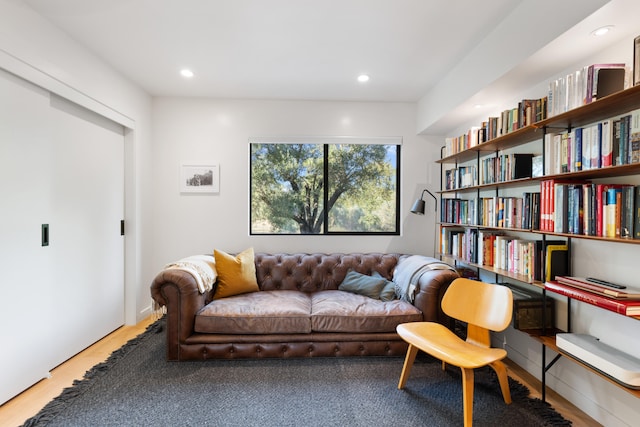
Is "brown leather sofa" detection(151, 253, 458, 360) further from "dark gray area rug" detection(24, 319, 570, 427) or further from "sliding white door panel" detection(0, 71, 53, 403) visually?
"sliding white door panel" detection(0, 71, 53, 403)

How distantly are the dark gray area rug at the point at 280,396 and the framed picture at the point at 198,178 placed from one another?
1780 millimetres

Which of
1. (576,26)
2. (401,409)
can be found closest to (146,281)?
(401,409)

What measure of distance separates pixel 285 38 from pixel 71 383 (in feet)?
9.78

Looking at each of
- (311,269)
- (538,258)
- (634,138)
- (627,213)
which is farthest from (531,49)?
(311,269)

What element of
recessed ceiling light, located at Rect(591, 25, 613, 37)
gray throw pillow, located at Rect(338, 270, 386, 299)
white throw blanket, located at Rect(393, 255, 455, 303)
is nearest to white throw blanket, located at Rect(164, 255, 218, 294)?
gray throw pillow, located at Rect(338, 270, 386, 299)

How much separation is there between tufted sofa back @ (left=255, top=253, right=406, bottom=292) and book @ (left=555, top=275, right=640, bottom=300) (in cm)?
164

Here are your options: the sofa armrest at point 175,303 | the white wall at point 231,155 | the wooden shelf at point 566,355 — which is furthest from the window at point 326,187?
the wooden shelf at point 566,355

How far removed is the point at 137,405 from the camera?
1818 mm

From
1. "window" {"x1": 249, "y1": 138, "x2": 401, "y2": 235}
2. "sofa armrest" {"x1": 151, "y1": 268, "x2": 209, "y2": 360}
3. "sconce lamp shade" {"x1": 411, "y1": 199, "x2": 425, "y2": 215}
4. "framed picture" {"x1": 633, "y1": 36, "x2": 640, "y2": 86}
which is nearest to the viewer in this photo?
"framed picture" {"x1": 633, "y1": 36, "x2": 640, "y2": 86}

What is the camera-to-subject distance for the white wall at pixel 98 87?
1841 mm

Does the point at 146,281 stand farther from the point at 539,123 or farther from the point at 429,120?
the point at 539,123

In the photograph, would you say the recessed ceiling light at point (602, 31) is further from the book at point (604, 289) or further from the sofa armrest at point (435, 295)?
the sofa armrest at point (435, 295)

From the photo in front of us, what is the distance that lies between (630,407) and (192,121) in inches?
167

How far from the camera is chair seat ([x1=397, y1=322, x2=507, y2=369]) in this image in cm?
162
